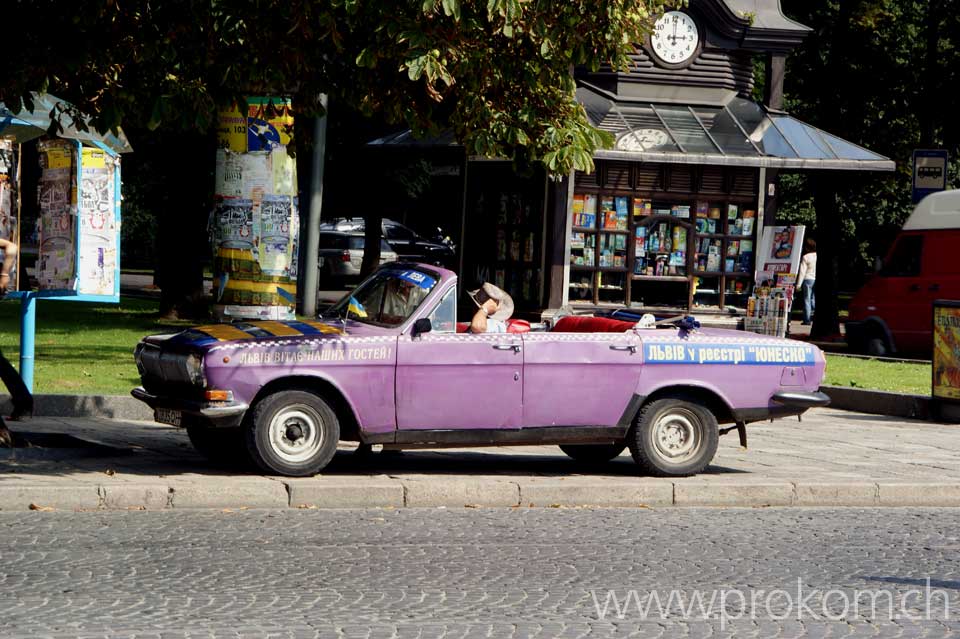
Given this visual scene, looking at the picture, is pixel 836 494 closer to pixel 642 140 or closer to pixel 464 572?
pixel 464 572

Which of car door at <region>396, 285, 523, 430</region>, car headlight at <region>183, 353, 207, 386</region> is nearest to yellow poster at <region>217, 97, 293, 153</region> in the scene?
car door at <region>396, 285, 523, 430</region>

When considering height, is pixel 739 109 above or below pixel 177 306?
above

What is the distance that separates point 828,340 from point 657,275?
4967mm

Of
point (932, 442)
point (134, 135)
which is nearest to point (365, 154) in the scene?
point (134, 135)

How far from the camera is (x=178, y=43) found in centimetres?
1033

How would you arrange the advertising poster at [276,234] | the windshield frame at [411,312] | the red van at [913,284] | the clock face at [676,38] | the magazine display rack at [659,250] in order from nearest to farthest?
the windshield frame at [411,312] → the advertising poster at [276,234] → the red van at [913,284] → the magazine display rack at [659,250] → the clock face at [676,38]

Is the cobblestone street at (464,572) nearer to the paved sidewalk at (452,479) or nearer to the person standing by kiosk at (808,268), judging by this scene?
the paved sidewalk at (452,479)

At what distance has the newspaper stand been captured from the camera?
1223 cm

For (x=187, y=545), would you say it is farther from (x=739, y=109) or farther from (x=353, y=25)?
(x=739, y=109)

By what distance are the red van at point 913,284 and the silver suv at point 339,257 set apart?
1790 cm

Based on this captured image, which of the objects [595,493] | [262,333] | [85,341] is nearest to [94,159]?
[262,333]

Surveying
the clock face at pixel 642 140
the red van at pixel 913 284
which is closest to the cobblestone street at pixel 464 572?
the red van at pixel 913 284

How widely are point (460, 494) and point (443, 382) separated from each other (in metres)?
0.80

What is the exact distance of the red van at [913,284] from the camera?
2123 centimetres
